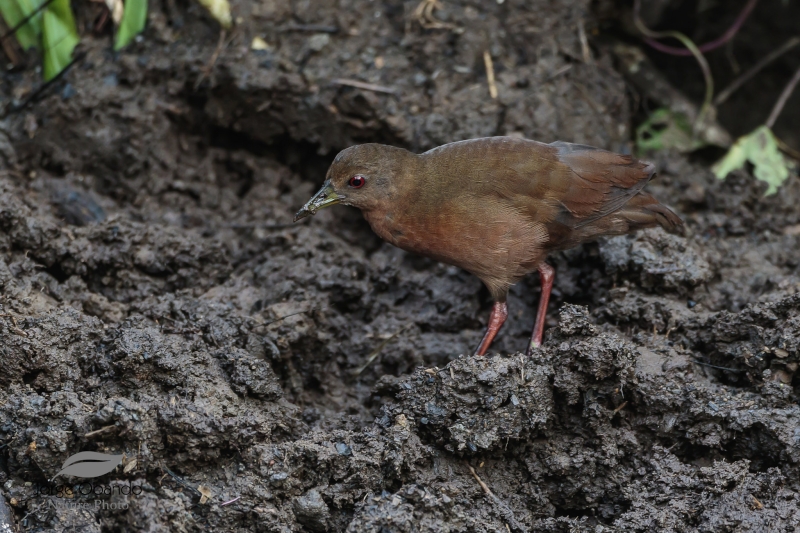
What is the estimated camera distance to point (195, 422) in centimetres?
375

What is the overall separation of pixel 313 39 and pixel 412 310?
222 cm

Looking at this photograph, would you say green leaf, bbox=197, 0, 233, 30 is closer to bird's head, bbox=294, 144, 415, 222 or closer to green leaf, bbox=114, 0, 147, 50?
green leaf, bbox=114, 0, 147, 50

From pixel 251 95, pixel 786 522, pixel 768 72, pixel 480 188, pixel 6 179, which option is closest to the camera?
pixel 786 522

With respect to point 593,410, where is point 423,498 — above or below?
above

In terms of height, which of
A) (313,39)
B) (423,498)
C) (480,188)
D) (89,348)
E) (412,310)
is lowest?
(412,310)

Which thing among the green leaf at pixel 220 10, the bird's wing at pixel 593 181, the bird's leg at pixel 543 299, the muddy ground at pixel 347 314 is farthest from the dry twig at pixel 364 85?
the bird's leg at pixel 543 299

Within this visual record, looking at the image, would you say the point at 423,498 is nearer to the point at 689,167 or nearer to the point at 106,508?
the point at 106,508

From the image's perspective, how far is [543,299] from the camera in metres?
5.23

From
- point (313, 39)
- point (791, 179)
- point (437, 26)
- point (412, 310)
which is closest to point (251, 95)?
point (313, 39)

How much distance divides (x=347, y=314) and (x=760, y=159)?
339 cm

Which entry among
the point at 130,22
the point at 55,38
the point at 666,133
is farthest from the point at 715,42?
the point at 55,38

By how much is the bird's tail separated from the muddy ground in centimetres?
12

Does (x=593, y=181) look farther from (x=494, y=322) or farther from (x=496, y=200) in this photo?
(x=494, y=322)

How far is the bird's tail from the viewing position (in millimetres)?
5117
